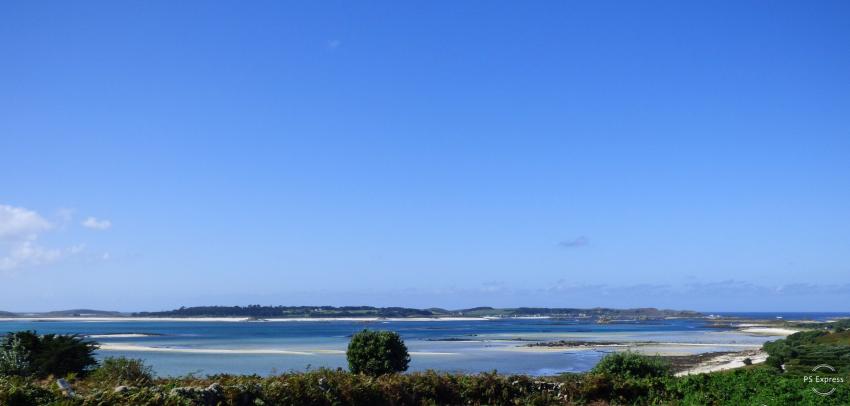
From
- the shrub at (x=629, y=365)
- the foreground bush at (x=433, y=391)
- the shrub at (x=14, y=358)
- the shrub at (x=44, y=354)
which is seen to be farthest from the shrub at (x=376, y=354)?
the foreground bush at (x=433, y=391)

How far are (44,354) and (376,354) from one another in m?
11.9

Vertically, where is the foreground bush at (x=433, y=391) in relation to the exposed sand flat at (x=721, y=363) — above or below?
above

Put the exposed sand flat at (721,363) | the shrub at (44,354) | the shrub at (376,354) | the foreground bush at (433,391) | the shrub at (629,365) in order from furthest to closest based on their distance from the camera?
the exposed sand flat at (721,363)
the shrub at (376,354)
the shrub at (44,354)
the shrub at (629,365)
the foreground bush at (433,391)

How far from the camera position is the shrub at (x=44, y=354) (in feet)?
68.6

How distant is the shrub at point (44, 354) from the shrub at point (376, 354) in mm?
9901

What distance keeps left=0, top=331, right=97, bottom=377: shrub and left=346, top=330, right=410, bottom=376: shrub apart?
9.90 m

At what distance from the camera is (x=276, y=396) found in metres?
13.3

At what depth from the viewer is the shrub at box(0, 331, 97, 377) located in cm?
2091

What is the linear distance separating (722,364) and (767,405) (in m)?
42.2

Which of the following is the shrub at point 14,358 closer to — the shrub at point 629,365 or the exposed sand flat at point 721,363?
the shrub at point 629,365

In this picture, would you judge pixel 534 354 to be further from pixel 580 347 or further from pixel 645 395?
pixel 645 395

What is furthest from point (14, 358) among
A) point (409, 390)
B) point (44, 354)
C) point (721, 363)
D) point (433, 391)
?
point (721, 363)

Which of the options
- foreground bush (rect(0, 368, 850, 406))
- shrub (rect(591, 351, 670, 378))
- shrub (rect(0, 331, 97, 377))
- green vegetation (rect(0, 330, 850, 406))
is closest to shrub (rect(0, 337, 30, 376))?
shrub (rect(0, 331, 97, 377))

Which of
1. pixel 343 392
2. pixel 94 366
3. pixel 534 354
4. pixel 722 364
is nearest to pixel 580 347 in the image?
pixel 534 354
